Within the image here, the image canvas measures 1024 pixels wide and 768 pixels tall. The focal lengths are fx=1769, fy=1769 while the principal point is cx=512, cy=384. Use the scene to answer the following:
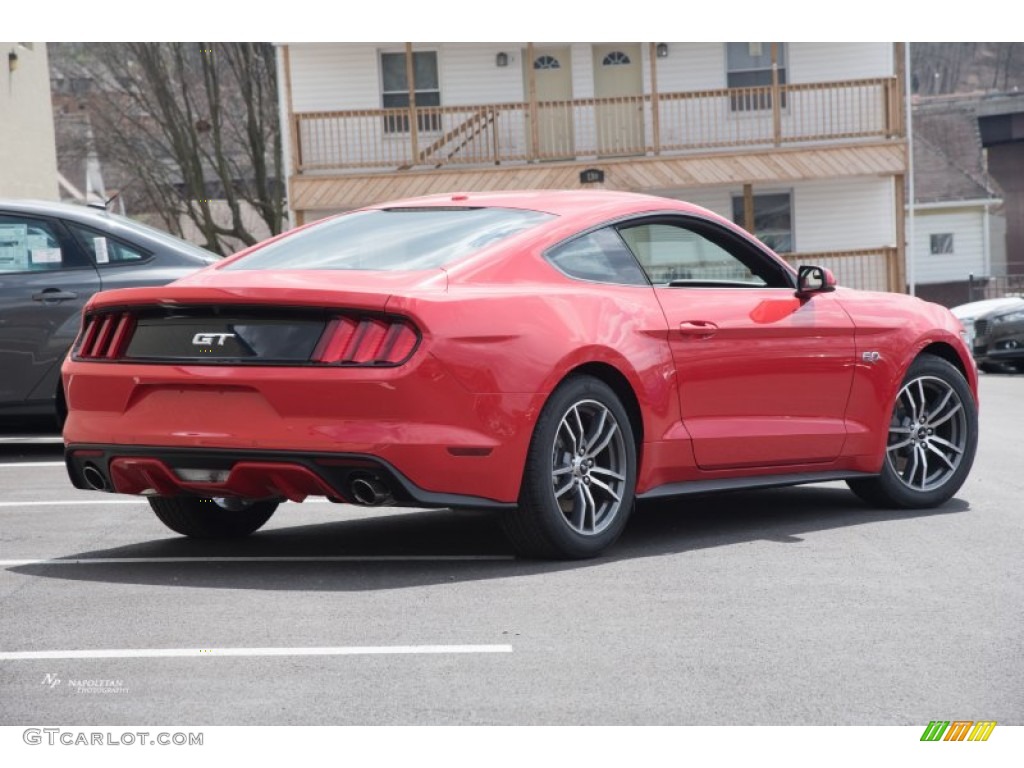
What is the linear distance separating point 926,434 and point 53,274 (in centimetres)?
547

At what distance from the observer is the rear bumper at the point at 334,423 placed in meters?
6.04

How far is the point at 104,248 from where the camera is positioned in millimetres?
11000

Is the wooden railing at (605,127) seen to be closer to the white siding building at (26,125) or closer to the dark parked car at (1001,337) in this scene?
the white siding building at (26,125)

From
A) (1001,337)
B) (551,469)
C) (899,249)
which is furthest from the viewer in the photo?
(899,249)

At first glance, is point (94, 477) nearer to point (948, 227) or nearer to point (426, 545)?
point (426, 545)

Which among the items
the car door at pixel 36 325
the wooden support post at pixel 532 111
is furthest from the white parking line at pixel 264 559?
the wooden support post at pixel 532 111

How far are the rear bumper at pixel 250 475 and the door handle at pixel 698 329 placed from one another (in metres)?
1.27

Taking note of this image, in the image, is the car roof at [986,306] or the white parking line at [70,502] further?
the car roof at [986,306]

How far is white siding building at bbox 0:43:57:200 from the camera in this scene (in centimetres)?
3309

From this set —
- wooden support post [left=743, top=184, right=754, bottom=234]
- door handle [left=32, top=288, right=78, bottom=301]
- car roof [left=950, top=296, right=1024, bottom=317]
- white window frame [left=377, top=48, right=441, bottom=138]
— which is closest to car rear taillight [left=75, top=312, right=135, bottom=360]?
door handle [left=32, top=288, right=78, bottom=301]

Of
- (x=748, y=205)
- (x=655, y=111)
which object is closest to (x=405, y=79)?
(x=655, y=111)

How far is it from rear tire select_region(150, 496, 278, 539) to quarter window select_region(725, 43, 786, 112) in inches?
1086

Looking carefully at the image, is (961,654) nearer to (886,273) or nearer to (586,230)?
(586,230)
